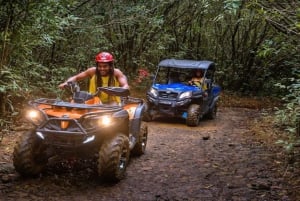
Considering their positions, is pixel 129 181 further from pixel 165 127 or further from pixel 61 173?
pixel 165 127

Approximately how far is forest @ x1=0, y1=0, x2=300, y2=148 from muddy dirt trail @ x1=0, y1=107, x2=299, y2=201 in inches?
43.4

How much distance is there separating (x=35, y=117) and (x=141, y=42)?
442 inches

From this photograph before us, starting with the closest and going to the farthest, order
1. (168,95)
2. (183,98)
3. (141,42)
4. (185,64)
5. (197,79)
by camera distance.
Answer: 1. (183,98)
2. (168,95)
3. (185,64)
4. (197,79)
5. (141,42)

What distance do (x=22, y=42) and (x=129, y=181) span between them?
3.52 metres

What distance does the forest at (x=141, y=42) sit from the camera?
7.57 metres

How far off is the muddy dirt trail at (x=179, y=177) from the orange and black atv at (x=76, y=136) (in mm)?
255

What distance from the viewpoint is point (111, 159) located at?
16.7 ft

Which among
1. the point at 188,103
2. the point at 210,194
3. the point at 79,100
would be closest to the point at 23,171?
the point at 79,100

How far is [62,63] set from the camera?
1292 cm

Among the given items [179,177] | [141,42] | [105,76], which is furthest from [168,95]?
[141,42]

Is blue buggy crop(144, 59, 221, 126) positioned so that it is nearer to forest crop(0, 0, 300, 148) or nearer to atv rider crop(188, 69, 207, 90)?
atv rider crop(188, 69, 207, 90)

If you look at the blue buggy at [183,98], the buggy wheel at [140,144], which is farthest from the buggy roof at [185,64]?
the buggy wheel at [140,144]

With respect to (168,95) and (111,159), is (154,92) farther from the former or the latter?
(111,159)

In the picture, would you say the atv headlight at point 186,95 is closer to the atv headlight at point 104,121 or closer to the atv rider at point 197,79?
the atv rider at point 197,79
